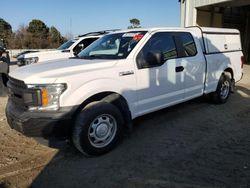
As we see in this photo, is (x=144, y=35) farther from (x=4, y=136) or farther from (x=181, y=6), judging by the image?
(x=181, y=6)

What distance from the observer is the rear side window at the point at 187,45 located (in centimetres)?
536

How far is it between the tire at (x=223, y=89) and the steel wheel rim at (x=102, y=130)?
11.6 ft

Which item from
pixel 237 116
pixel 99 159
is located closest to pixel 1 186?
pixel 99 159

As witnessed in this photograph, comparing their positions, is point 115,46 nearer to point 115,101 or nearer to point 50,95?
point 115,101

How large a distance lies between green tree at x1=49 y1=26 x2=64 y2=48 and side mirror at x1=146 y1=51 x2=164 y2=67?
46.9m

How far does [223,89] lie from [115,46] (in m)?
3.46

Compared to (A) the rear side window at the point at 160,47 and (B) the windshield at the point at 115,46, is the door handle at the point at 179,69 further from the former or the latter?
(B) the windshield at the point at 115,46

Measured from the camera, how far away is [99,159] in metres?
3.93

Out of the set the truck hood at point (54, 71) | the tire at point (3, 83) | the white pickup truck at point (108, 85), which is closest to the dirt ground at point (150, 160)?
the white pickup truck at point (108, 85)

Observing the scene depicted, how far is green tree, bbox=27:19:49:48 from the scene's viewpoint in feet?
159

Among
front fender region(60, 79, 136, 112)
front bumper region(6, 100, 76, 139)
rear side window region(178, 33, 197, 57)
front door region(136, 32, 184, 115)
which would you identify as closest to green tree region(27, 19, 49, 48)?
rear side window region(178, 33, 197, 57)

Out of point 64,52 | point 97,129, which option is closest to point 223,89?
point 97,129

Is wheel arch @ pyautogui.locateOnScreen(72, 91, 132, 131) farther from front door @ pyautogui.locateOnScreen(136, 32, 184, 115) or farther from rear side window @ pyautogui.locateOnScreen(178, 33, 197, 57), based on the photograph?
rear side window @ pyautogui.locateOnScreen(178, 33, 197, 57)

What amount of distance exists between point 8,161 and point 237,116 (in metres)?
4.68
